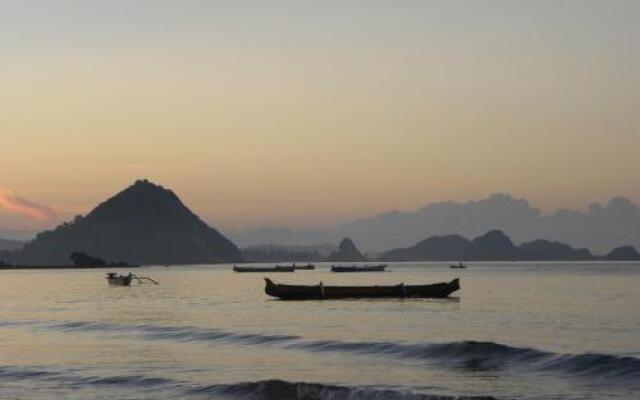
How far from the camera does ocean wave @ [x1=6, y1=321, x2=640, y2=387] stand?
38.9m

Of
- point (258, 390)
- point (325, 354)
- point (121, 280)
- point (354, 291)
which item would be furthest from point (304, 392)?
point (121, 280)

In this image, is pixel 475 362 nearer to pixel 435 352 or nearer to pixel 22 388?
pixel 435 352

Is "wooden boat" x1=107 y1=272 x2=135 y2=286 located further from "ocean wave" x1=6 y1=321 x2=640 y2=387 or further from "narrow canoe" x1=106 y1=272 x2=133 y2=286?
"ocean wave" x1=6 y1=321 x2=640 y2=387

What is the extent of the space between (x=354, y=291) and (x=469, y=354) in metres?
59.4

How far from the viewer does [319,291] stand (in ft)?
337

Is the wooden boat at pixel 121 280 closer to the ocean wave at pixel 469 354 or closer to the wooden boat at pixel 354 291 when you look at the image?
the wooden boat at pixel 354 291

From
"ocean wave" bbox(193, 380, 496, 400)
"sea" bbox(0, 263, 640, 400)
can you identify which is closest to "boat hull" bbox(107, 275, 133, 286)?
"sea" bbox(0, 263, 640, 400)

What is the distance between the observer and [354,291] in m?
104

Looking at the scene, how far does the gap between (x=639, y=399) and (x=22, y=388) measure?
2417cm

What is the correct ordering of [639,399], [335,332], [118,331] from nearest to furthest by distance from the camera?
[639,399] < [335,332] < [118,331]

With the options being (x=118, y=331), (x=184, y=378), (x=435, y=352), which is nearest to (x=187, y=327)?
(x=118, y=331)

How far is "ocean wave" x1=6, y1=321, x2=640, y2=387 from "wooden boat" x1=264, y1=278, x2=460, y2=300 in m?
38.4

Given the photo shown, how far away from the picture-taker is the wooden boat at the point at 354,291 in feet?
336

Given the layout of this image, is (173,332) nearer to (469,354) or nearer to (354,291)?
(469,354)
